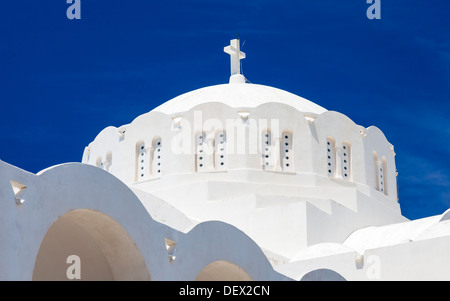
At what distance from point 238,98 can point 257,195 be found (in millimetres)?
3235

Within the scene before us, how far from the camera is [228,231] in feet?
46.4

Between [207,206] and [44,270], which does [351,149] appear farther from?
[44,270]

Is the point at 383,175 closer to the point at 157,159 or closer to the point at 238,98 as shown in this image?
the point at 238,98

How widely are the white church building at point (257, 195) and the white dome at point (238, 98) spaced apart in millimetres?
55

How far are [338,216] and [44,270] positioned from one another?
9.97 m

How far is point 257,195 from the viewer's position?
2039 cm

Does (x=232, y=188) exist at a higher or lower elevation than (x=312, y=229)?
higher

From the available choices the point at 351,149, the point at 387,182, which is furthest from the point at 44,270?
the point at 387,182

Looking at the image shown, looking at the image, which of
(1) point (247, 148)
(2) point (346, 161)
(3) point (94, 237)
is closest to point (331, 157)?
(2) point (346, 161)

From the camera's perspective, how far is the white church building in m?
13.3

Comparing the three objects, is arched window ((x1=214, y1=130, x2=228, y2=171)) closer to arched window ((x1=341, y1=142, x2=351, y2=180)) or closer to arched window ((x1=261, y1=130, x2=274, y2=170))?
arched window ((x1=261, y1=130, x2=274, y2=170))

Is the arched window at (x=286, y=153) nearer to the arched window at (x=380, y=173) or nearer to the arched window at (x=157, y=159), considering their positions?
the arched window at (x=380, y=173)

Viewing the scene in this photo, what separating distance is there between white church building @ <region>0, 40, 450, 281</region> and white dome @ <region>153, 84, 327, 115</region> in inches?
2.2

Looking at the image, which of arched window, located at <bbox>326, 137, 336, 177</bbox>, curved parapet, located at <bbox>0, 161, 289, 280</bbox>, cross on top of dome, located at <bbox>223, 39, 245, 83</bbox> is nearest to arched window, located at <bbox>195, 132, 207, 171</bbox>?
arched window, located at <bbox>326, 137, 336, 177</bbox>
